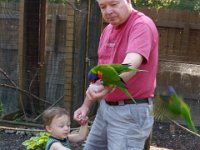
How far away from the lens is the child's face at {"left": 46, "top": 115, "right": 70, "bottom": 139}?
3.49m

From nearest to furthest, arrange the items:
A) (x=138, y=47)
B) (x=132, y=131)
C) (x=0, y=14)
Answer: (x=138, y=47) < (x=132, y=131) < (x=0, y=14)

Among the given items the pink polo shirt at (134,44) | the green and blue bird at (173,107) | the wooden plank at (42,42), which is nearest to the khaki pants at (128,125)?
the pink polo shirt at (134,44)

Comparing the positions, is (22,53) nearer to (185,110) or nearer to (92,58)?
(92,58)

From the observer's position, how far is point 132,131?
10.1 feet

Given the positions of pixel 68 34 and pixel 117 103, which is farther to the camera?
pixel 68 34

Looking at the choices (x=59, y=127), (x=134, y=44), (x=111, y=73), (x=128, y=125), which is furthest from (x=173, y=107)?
(x=59, y=127)

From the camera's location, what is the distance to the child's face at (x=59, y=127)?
3.49 meters

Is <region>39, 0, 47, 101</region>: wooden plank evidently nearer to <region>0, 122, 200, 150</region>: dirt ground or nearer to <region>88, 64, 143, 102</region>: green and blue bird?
<region>0, 122, 200, 150</region>: dirt ground

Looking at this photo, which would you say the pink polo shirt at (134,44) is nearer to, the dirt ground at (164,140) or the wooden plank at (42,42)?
the dirt ground at (164,140)

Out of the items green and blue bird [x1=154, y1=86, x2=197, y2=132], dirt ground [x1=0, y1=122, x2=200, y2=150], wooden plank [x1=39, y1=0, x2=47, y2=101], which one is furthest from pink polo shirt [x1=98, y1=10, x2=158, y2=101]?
wooden plank [x1=39, y1=0, x2=47, y2=101]

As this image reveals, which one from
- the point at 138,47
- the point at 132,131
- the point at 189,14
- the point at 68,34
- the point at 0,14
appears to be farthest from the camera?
the point at 189,14

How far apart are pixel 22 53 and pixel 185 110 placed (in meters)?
5.58

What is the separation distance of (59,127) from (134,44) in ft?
3.16

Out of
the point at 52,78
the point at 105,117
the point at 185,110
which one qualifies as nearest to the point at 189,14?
the point at 52,78
